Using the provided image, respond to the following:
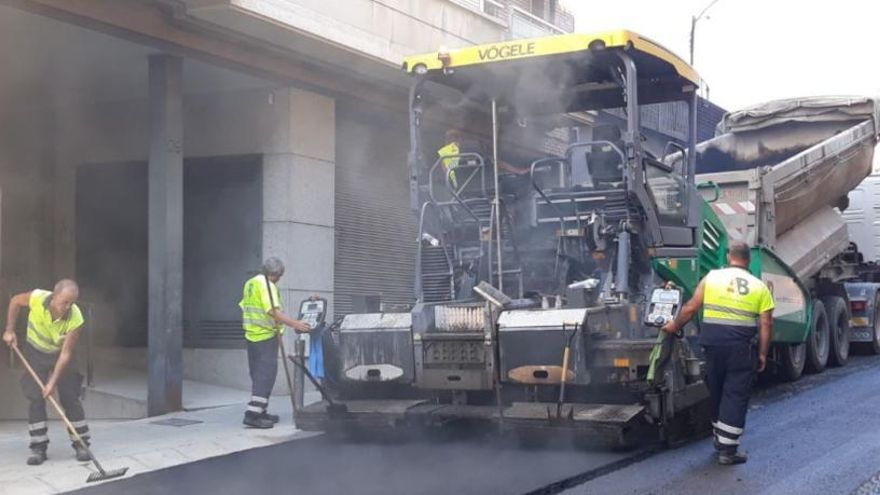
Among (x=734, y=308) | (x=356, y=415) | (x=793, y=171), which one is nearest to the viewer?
(x=734, y=308)

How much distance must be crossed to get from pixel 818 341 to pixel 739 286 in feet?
19.4

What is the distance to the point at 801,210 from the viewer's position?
11938mm

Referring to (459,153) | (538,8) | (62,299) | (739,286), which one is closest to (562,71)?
(459,153)

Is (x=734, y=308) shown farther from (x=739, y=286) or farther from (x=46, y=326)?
(x=46, y=326)

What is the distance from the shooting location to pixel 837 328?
1287 cm

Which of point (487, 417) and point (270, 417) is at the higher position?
point (487, 417)

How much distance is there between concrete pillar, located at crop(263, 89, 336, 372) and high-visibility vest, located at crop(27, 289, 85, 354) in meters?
3.98

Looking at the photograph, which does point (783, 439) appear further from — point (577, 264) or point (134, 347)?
point (134, 347)

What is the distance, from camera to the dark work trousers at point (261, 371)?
8.67 m

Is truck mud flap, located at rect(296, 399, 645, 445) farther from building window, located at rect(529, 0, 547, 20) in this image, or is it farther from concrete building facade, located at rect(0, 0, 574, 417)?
building window, located at rect(529, 0, 547, 20)

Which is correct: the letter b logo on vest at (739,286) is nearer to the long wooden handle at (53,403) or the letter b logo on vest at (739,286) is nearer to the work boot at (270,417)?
the work boot at (270,417)

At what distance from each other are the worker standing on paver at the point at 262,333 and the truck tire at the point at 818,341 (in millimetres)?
6276

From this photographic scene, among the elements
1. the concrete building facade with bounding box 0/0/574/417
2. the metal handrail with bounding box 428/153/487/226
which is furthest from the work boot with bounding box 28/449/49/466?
the metal handrail with bounding box 428/153/487/226

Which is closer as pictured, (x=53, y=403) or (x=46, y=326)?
(x=53, y=403)
